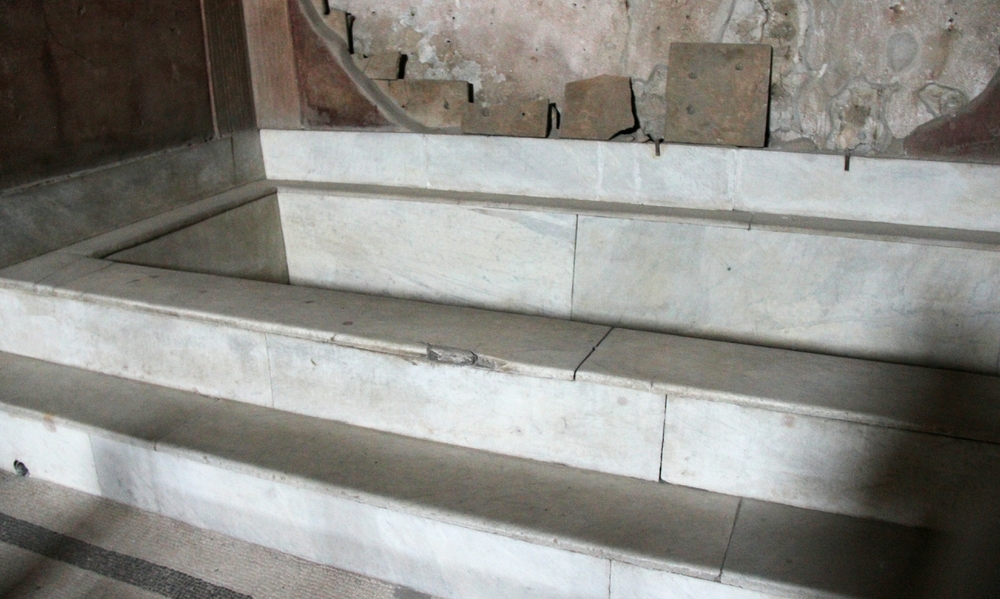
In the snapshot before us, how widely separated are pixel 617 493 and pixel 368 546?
0.73 metres

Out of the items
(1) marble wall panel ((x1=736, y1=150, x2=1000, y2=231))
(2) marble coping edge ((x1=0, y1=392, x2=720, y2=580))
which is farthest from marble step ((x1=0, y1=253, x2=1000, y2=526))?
(1) marble wall panel ((x1=736, y1=150, x2=1000, y2=231))

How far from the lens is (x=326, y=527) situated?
2355 millimetres

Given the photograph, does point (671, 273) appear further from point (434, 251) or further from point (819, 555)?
point (819, 555)

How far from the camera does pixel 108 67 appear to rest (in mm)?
3629

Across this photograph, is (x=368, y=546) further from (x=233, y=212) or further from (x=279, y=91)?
(x=279, y=91)

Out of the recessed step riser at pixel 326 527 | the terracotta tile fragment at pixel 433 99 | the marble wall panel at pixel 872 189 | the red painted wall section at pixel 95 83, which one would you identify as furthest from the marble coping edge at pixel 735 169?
the recessed step riser at pixel 326 527

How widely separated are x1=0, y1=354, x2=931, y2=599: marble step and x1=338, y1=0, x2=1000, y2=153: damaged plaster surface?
6.84 ft

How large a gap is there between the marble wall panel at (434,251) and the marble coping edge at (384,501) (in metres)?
1.55

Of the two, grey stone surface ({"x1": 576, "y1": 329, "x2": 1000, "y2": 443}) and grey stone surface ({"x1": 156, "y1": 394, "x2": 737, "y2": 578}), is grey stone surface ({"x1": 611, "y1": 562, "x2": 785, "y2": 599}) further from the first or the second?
grey stone surface ({"x1": 576, "y1": 329, "x2": 1000, "y2": 443})

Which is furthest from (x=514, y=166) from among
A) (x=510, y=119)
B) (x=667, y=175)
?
(x=667, y=175)

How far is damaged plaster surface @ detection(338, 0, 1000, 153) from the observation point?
3312 mm

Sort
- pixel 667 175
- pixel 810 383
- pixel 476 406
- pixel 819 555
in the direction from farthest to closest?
1. pixel 667 175
2. pixel 476 406
3. pixel 810 383
4. pixel 819 555

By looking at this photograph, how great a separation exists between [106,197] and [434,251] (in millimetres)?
1519

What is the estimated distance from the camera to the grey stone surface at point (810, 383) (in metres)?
1.95
